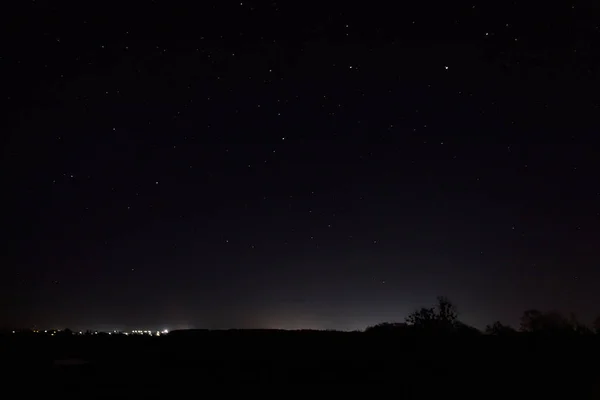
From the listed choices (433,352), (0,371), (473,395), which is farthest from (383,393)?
(0,371)

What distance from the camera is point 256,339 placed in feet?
90.6

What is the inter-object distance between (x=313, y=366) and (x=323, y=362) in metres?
0.78

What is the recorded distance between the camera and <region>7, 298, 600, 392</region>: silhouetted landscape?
55.9 feet

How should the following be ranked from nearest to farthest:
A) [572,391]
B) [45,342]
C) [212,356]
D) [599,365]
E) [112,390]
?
[112,390], [572,391], [599,365], [212,356], [45,342]

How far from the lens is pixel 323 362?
20.9m

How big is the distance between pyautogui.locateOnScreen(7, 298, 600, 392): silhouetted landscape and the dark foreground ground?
36 millimetres

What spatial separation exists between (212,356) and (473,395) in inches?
412

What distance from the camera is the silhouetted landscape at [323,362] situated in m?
17.0

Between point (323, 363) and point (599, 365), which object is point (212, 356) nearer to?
point (323, 363)

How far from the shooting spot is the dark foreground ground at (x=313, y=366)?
53.9 ft

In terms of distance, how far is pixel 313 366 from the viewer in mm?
20188

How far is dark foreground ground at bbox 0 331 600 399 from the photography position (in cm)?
1644

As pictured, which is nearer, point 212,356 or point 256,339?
point 212,356

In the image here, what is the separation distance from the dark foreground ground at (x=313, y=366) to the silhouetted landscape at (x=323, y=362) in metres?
0.04
